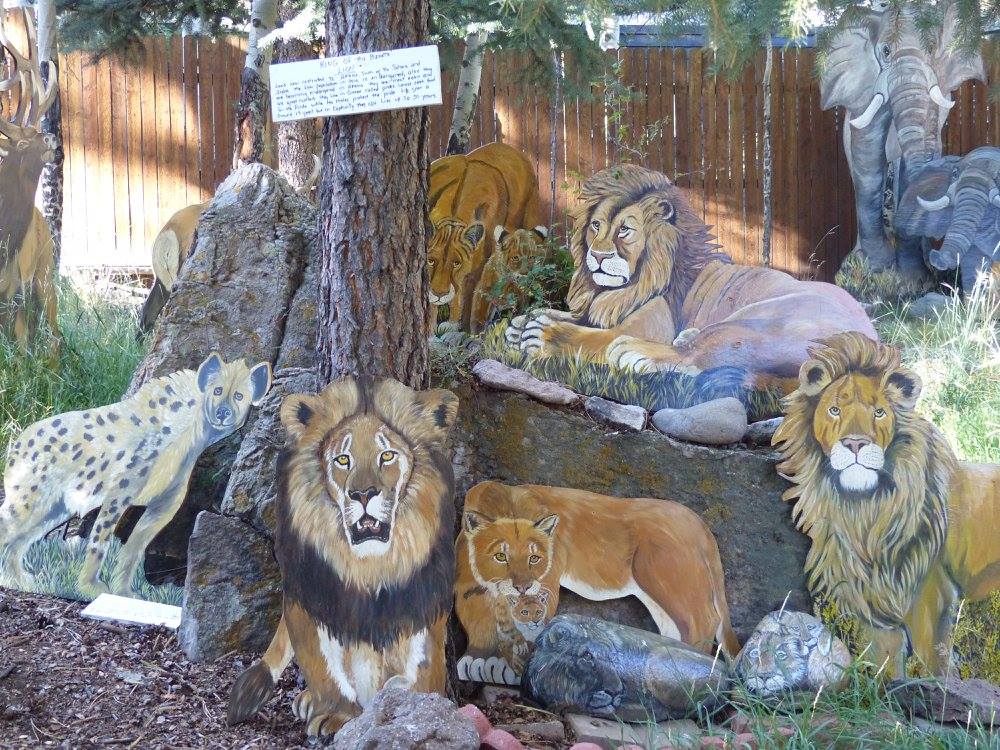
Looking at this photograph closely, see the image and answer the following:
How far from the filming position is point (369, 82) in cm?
330

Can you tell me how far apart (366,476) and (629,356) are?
158cm

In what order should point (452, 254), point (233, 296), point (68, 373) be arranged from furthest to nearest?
point (68, 373) → point (452, 254) → point (233, 296)

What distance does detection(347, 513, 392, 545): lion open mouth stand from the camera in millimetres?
3240

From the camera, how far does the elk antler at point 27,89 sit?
604 cm

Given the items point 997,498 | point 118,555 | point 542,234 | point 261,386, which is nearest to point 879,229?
point 542,234

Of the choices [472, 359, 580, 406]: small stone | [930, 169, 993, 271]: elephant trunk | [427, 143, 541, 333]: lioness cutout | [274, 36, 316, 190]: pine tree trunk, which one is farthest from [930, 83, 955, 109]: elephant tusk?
[472, 359, 580, 406]: small stone

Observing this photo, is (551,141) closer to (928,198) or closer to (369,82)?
(928,198)

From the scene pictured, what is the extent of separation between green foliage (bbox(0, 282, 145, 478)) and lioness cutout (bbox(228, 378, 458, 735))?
2.71m

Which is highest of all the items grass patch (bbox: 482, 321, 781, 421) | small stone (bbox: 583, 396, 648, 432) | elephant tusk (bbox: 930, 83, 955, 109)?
elephant tusk (bbox: 930, 83, 955, 109)

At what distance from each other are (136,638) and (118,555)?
0.61 metres

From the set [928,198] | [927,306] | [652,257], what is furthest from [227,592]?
[928,198]

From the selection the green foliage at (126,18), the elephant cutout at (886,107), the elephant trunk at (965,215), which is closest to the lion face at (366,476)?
the green foliage at (126,18)

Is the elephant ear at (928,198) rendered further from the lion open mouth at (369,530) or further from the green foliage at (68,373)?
the lion open mouth at (369,530)

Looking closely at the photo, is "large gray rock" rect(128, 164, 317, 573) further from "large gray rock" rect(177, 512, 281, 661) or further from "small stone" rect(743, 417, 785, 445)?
"small stone" rect(743, 417, 785, 445)
